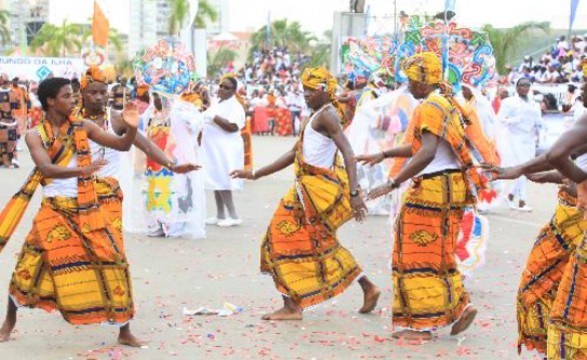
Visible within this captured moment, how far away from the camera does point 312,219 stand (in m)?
6.93

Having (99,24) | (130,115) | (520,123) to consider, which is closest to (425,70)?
(130,115)

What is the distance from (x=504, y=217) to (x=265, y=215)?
301 centimetres

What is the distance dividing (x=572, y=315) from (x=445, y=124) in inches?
81.1

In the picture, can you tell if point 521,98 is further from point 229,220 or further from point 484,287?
point 484,287

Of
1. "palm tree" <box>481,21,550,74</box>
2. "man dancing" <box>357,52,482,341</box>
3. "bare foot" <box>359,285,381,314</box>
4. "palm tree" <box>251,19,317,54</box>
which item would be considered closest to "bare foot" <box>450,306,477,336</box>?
"man dancing" <box>357,52,482,341</box>

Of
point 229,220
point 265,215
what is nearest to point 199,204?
point 229,220

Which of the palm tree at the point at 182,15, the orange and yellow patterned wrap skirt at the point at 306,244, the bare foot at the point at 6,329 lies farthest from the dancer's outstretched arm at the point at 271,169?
the palm tree at the point at 182,15

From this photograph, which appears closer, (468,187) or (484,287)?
(468,187)

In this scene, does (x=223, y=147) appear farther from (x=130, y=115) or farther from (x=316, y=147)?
(x=130, y=115)

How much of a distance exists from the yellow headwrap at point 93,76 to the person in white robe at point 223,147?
4832 mm

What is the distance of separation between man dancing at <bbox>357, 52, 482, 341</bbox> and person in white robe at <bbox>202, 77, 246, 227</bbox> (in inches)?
209

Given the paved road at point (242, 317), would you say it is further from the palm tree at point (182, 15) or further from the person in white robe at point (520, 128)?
the palm tree at point (182, 15)

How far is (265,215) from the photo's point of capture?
42.1 ft

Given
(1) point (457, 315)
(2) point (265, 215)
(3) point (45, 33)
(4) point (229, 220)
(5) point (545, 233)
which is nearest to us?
(5) point (545, 233)
